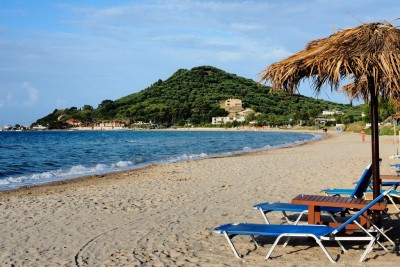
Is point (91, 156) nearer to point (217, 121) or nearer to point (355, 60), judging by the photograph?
point (355, 60)

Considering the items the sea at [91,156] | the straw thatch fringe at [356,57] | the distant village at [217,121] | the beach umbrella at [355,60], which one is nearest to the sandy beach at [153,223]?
the beach umbrella at [355,60]

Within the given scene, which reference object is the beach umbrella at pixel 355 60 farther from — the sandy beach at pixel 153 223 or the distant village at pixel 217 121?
the distant village at pixel 217 121

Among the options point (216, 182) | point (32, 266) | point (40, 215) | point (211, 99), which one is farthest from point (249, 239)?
point (211, 99)

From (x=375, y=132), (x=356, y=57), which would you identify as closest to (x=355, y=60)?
(x=356, y=57)

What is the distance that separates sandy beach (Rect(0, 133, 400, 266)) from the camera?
4.98m

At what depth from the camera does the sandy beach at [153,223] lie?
16.3ft

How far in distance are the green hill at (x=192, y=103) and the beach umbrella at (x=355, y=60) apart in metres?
117

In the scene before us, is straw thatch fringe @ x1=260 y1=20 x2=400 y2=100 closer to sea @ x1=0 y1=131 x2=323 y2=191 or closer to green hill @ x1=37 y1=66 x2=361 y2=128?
sea @ x1=0 y1=131 x2=323 y2=191

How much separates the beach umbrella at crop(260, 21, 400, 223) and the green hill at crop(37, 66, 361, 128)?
117 m

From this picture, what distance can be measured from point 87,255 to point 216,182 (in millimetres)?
6821

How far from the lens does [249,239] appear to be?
5.67 metres

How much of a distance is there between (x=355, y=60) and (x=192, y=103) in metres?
141

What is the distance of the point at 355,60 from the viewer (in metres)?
4.60

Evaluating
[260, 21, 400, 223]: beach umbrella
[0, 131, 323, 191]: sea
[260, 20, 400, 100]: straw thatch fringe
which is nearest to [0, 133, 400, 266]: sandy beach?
[260, 21, 400, 223]: beach umbrella
